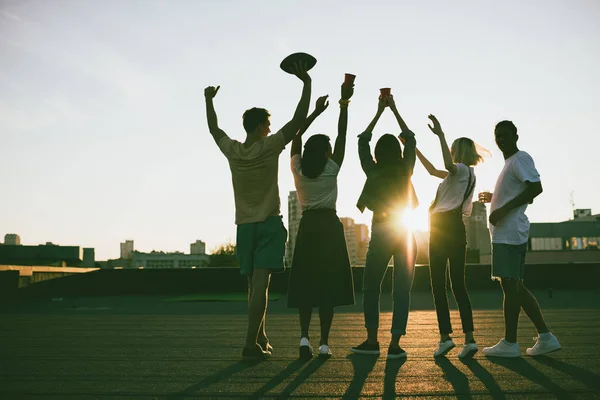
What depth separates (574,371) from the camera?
3787 mm

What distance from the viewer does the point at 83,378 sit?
368 centimetres

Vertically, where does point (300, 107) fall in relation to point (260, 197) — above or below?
above

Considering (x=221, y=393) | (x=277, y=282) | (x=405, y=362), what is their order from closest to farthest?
1. (x=221, y=393)
2. (x=405, y=362)
3. (x=277, y=282)

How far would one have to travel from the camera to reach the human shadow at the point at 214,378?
125 inches

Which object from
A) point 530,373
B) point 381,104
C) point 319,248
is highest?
point 381,104

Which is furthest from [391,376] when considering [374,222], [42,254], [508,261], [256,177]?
[42,254]

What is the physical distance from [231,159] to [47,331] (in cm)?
362

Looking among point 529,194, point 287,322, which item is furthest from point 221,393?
point 287,322

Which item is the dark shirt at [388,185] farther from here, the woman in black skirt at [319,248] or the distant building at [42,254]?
the distant building at [42,254]

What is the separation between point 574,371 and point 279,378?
191 cm

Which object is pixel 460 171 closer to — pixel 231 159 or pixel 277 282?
pixel 231 159

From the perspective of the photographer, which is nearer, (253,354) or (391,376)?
(391,376)

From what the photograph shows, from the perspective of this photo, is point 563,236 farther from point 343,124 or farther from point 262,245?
point 262,245

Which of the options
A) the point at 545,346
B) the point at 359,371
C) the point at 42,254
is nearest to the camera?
the point at 359,371
